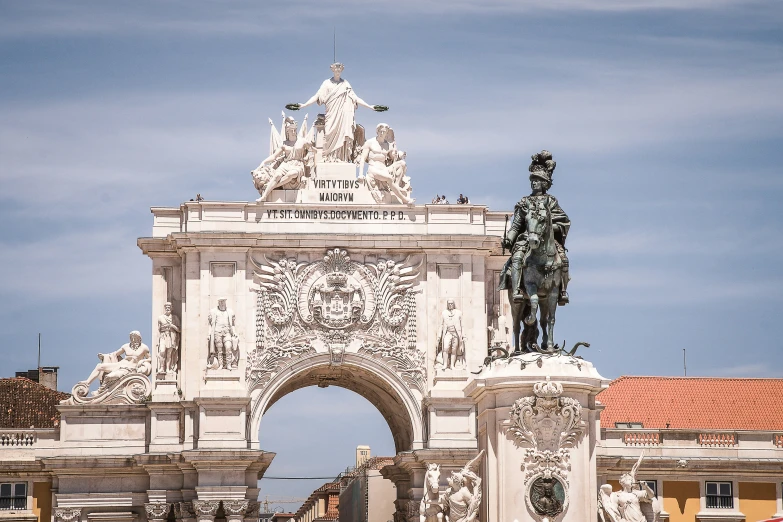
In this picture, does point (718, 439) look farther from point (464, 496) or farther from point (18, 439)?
point (464, 496)

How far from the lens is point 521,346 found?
28047 mm

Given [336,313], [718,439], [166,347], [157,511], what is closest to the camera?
[157,511]

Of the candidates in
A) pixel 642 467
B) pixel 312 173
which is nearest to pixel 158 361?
pixel 312 173

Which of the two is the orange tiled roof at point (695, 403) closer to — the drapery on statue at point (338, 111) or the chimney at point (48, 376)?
the drapery on statue at point (338, 111)

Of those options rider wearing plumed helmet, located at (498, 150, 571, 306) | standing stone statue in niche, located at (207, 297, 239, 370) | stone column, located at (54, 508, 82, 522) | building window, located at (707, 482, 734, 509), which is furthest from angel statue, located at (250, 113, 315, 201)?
rider wearing plumed helmet, located at (498, 150, 571, 306)

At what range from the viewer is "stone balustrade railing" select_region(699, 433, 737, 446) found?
176 ft

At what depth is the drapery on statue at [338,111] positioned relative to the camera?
176ft

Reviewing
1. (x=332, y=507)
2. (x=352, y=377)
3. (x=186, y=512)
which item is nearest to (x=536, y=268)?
(x=186, y=512)

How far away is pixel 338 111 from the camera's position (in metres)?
53.8

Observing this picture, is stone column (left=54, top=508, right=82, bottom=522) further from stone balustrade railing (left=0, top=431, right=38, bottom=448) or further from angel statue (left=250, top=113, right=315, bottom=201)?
angel statue (left=250, top=113, right=315, bottom=201)

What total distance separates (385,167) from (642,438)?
36.6ft

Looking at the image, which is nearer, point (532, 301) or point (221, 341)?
point (532, 301)

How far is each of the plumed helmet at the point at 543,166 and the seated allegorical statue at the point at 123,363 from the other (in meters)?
26.1

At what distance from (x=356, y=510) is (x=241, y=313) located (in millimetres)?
33585
